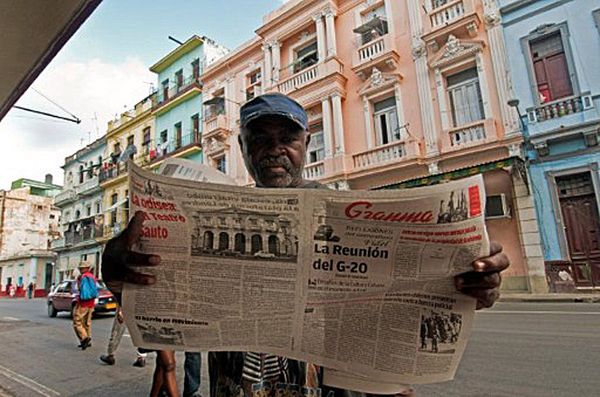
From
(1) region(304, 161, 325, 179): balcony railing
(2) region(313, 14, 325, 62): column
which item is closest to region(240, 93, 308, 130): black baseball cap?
(1) region(304, 161, 325, 179): balcony railing

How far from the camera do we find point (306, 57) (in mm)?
13625

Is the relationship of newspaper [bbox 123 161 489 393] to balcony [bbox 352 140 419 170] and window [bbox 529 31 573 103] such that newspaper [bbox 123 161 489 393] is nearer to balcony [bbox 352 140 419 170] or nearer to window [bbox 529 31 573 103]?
balcony [bbox 352 140 419 170]


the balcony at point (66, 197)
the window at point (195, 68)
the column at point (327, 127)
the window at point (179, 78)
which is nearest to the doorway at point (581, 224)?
the column at point (327, 127)

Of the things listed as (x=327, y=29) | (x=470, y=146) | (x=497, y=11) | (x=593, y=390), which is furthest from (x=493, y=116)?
(x=593, y=390)

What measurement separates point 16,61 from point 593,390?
15.6ft

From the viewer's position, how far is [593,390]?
277 cm

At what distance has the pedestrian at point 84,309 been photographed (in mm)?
6066

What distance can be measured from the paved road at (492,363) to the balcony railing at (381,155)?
5.06 m

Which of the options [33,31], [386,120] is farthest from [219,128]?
[33,31]

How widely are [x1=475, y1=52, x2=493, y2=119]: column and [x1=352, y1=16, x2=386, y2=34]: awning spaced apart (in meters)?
3.50

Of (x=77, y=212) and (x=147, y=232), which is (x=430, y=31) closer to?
(x=147, y=232)

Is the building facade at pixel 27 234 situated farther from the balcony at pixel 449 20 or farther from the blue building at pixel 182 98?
the balcony at pixel 449 20

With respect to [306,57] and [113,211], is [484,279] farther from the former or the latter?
[113,211]

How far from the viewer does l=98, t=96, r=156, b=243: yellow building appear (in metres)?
20.9
